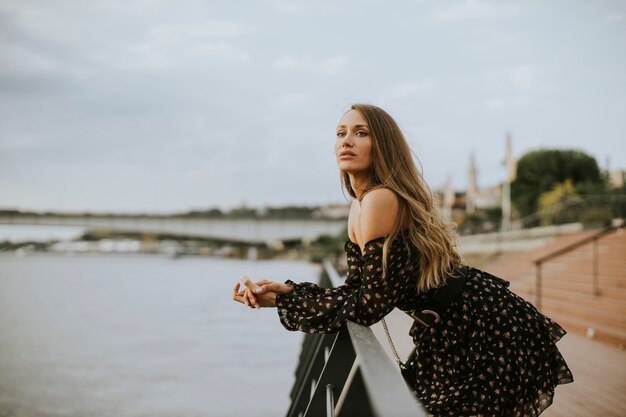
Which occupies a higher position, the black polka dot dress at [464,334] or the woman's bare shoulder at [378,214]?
the woman's bare shoulder at [378,214]

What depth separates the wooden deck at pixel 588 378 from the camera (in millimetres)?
4328

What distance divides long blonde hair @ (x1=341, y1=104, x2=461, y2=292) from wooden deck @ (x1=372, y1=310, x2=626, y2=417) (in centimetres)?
278

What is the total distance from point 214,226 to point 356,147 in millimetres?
44497

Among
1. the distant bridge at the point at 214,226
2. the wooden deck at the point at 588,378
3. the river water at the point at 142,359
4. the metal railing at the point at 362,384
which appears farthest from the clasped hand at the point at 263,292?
the distant bridge at the point at 214,226

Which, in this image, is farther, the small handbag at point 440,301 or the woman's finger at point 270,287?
the woman's finger at point 270,287

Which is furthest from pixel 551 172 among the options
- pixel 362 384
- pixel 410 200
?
pixel 362 384

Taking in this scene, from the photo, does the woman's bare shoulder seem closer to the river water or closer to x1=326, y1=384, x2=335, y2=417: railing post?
x1=326, y1=384, x2=335, y2=417: railing post

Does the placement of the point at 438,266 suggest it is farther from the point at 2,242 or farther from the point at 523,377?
the point at 2,242

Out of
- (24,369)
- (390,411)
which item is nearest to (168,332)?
(24,369)

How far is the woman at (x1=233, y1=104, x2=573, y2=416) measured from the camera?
1.98 meters

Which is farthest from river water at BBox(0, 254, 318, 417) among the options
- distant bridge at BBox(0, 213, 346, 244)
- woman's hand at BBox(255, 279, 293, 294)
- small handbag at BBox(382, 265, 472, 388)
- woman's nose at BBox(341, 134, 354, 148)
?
distant bridge at BBox(0, 213, 346, 244)

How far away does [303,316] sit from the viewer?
2.10 metres

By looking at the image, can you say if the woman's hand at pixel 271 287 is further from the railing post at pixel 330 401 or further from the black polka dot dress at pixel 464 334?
the railing post at pixel 330 401

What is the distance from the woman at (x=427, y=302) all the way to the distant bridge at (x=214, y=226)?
139ft
